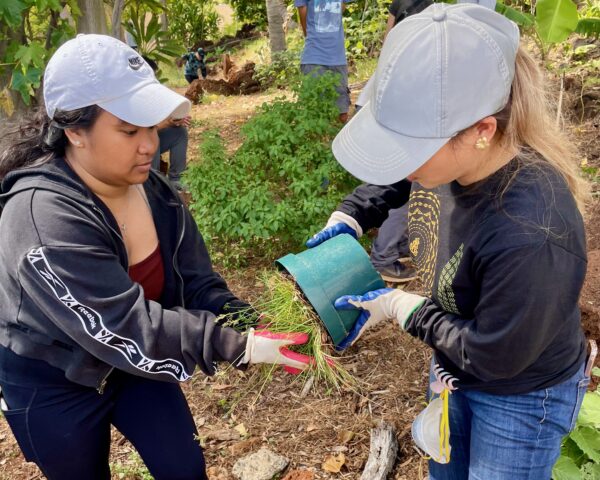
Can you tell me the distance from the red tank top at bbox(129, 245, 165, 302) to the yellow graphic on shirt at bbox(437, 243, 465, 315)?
0.94m

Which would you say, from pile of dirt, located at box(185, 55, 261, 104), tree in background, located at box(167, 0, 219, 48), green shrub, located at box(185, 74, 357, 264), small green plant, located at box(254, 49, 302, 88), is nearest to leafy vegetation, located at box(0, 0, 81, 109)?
green shrub, located at box(185, 74, 357, 264)

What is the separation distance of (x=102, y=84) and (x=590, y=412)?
2175mm

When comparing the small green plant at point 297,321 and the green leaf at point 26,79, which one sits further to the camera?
the green leaf at point 26,79

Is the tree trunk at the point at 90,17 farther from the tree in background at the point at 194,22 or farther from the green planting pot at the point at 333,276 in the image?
the tree in background at the point at 194,22

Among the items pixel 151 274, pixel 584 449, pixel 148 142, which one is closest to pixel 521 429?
pixel 584 449

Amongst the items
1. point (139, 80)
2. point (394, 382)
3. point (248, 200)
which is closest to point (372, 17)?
point (248, 200)

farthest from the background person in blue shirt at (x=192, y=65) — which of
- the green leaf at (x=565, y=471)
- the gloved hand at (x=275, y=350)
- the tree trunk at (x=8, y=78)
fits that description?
the green leaf at (x=565, y=471)

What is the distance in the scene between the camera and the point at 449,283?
5.01ft

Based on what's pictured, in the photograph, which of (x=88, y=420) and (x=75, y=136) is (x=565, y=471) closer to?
(x=88, y=420)

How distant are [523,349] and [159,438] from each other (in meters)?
1.20

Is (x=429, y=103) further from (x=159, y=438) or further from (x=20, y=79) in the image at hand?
(x=20, y=79)

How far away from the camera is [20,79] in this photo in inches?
135

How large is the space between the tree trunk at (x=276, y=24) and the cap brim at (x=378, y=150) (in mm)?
8841

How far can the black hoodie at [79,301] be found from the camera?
1550 mm
